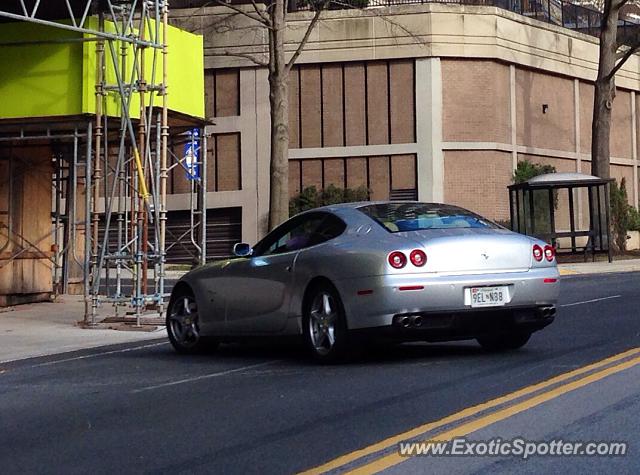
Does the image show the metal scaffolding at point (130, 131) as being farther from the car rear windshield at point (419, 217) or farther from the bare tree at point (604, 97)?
the bare tree at point (604, 97)

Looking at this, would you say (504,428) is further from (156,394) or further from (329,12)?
(329,12)

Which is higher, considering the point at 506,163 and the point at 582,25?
the point at 582,25

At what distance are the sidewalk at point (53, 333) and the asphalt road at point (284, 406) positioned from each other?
200cm

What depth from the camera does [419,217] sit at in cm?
1048

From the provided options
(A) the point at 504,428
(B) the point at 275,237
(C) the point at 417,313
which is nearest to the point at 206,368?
(B) the point at 275,237

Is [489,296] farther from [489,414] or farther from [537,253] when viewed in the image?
[489,414]

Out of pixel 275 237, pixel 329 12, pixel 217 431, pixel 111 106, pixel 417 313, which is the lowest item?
pixel 217 431

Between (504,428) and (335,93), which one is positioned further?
(335,93)

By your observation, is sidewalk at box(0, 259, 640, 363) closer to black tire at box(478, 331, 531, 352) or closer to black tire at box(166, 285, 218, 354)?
black tire at box(166, 285, 218, 354)

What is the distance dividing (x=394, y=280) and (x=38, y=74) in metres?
10.3

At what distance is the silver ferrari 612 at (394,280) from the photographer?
9664mm

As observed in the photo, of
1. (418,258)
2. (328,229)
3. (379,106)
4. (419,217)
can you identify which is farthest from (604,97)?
(418,258)

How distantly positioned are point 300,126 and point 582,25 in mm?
13266

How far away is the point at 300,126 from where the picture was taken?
38.6 m
